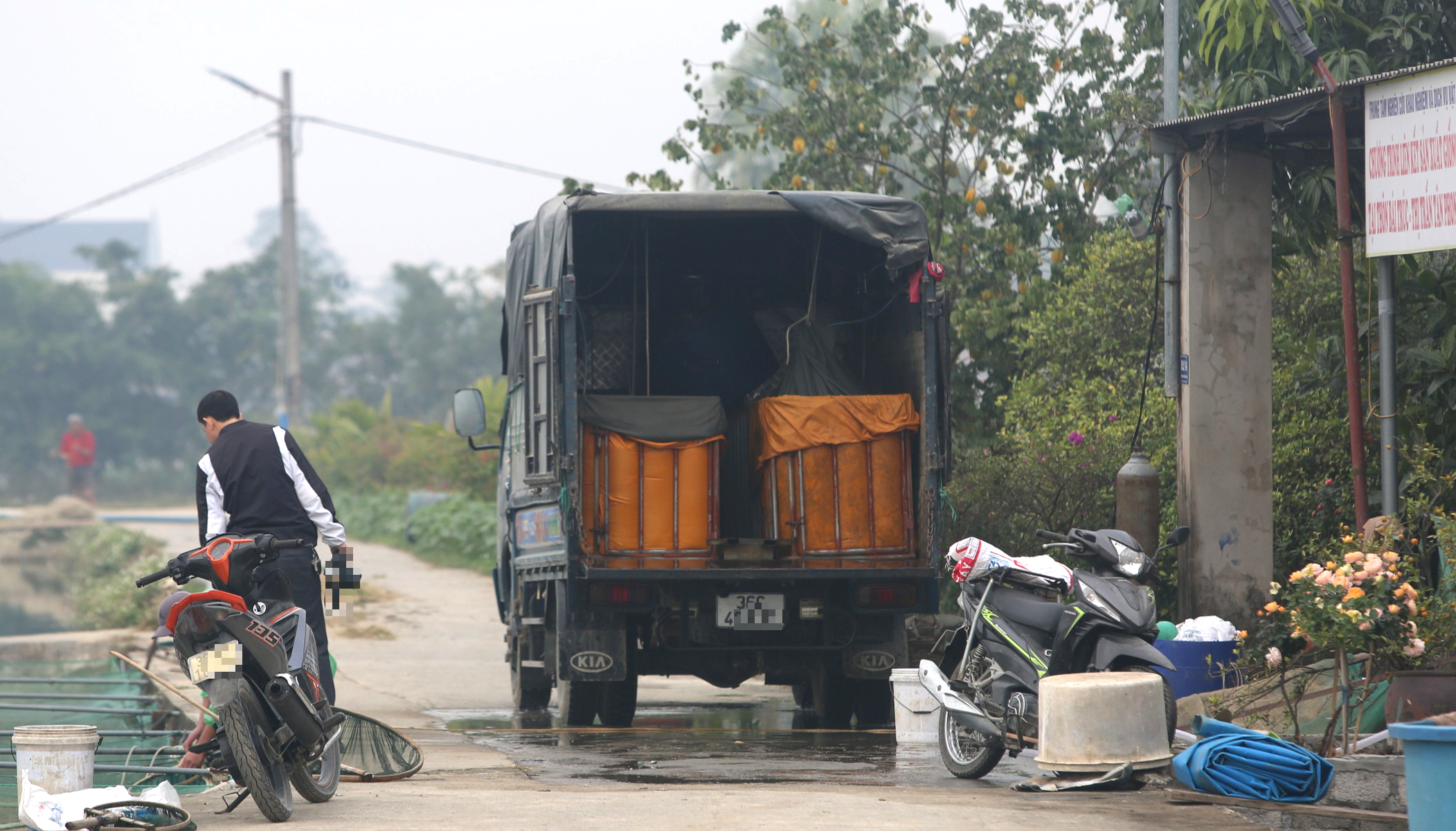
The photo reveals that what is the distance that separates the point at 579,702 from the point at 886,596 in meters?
2.02

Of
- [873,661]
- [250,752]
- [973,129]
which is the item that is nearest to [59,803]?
[250,752]

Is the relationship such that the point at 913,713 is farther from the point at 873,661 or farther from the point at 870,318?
the point at 870,318

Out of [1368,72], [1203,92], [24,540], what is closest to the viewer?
[1368,72]

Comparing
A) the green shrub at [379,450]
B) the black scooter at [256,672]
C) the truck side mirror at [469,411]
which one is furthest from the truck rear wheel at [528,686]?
the green shrub at [379,450]

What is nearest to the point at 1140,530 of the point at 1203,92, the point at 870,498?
the point at 870,498

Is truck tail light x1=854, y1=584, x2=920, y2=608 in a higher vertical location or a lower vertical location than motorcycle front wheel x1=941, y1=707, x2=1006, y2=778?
higher

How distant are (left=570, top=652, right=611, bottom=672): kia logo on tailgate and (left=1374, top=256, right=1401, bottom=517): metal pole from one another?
4167 mm

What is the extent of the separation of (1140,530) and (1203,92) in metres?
6.27

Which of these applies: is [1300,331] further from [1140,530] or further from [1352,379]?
[1352,379]

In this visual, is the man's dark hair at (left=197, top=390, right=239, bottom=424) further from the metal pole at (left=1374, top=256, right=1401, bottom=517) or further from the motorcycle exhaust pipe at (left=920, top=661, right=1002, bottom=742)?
the metal pole at (left=1374, top=256, right=1401, bottom=517)

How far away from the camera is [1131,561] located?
7090 millimetres

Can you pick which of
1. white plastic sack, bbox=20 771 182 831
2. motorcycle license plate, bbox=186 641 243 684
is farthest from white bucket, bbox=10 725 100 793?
motorcycle license plate, bbox=186 641 243 684

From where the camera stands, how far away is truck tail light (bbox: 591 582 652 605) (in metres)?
8.98

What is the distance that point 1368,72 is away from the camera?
9.99 meters
